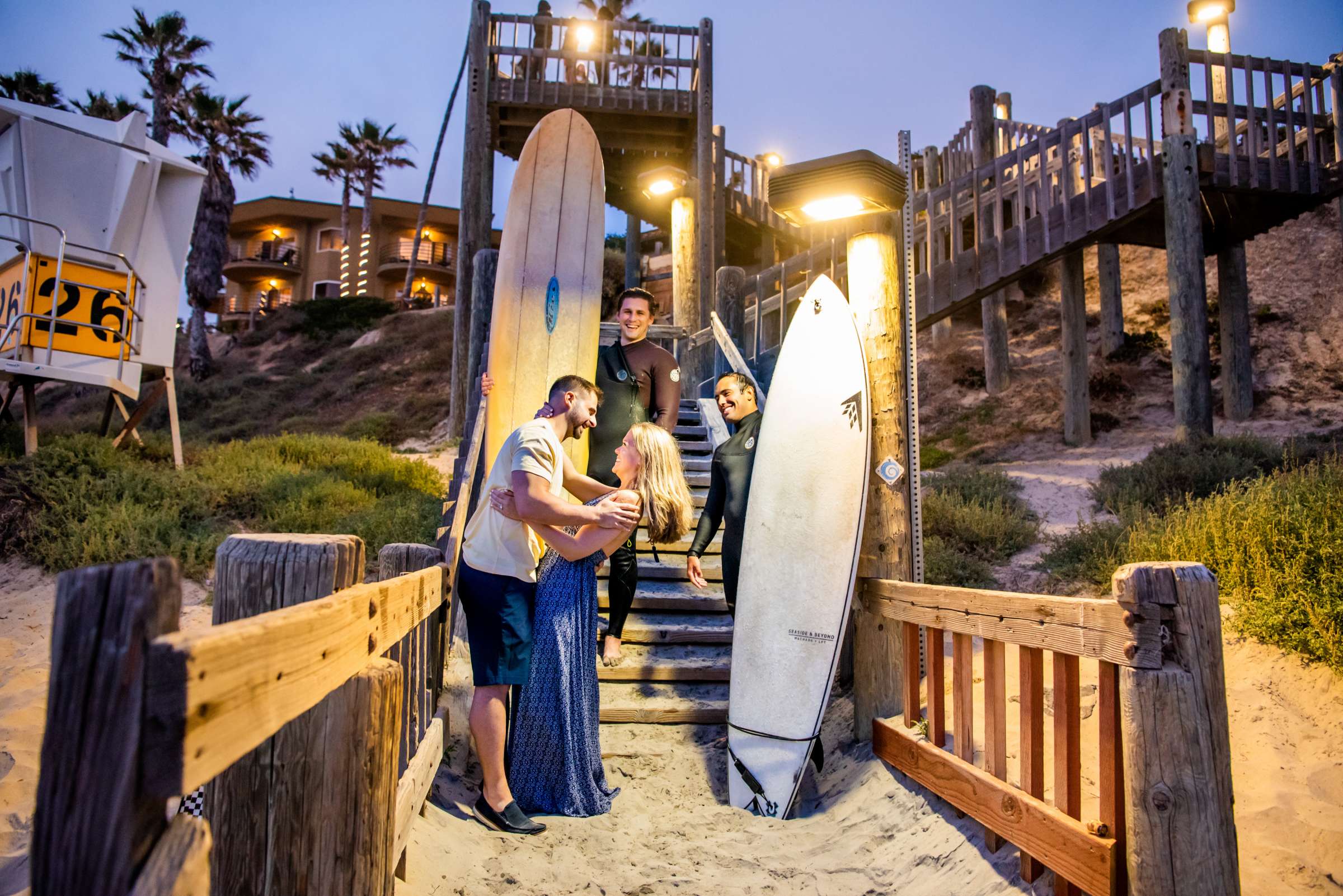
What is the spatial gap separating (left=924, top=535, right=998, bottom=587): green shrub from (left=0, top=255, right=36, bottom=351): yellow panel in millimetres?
7327

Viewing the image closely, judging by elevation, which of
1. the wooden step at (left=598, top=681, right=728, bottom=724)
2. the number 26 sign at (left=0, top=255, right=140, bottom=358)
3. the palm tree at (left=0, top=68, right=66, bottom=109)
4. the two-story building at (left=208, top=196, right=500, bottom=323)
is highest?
the two-story building at (left=208, top=196, right=500, bottom=323)

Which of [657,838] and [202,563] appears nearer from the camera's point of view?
[657,838]

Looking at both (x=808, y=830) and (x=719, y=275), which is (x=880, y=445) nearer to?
(x=808, y=830)

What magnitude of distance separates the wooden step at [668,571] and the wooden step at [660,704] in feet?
2.96

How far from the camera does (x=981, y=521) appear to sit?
19.5 ft

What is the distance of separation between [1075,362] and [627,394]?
673 cm

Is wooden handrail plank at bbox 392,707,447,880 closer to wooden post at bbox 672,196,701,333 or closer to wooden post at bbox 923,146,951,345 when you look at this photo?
wooden post at bbox 672,196,701,333

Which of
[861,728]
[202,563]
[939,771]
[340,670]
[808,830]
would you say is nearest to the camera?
[340,670]

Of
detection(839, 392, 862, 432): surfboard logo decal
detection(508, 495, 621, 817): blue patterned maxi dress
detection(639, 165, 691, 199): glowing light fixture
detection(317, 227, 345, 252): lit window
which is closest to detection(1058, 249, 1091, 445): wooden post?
detection(639, 165, 691, 199): glowing light fixture

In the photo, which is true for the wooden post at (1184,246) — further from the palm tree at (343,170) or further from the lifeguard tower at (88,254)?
the palm tree at (343,170)

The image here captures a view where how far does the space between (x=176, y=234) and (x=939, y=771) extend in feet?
28.0

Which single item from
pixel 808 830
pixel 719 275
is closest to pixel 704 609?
pixel 808 830

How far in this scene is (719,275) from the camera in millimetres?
8305

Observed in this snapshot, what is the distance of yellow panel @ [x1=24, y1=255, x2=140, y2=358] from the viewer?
673cm
